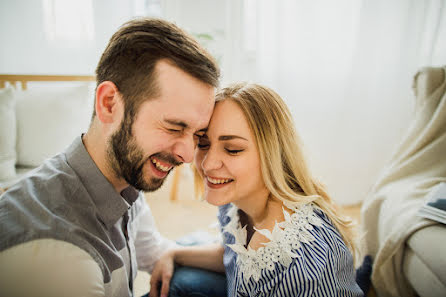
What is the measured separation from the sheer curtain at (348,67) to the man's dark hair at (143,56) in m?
1.78

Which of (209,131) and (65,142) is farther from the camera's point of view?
(65,142)

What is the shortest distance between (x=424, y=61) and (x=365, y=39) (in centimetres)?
54

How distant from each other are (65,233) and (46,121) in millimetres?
1598

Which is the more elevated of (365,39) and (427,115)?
(365,39)

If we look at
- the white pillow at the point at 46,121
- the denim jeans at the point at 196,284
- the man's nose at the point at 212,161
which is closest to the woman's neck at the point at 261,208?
the man's nose at the point at 212,161

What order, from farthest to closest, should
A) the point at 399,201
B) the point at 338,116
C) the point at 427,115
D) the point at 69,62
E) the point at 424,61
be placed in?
the point at 69,62, the point at 338,116, the point at 424,61, the point at 427,115, the point at 399,201

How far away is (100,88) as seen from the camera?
0.86 meters

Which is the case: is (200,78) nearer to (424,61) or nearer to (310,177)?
(310,177)

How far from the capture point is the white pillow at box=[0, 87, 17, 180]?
1.78 m

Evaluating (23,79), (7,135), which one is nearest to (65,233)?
(7,135)

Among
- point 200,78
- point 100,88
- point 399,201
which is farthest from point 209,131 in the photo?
point 399,201

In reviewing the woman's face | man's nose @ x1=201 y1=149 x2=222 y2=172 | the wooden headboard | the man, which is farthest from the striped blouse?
the wooden headboard

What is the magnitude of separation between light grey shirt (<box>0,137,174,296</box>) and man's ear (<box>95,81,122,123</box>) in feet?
0.44

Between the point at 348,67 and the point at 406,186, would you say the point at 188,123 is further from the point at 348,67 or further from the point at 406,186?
the point at 348,67
